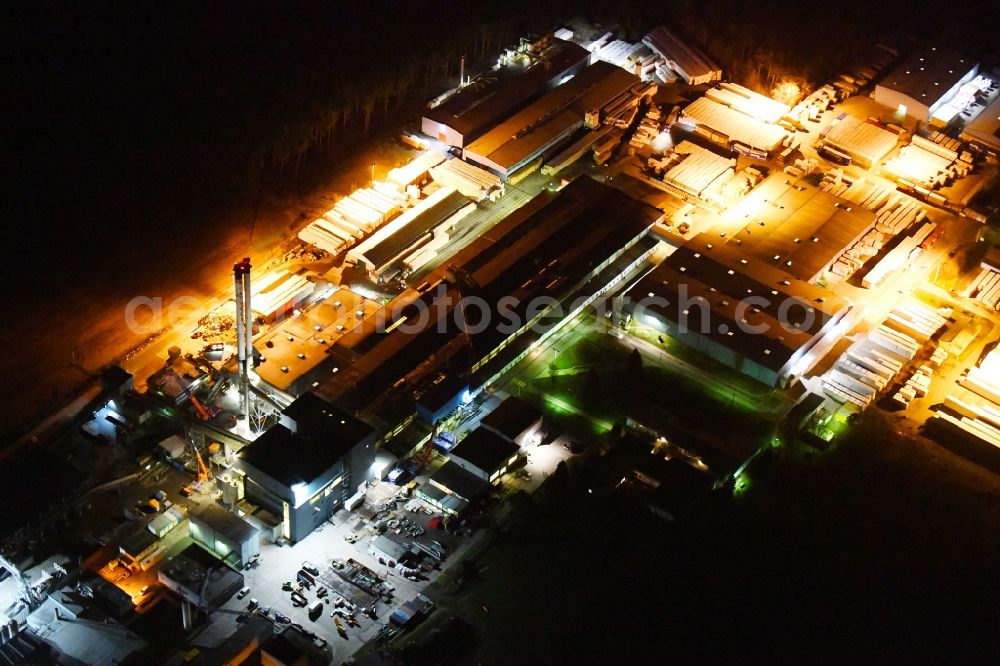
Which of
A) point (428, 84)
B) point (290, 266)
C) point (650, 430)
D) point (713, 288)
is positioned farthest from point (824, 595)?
point (428, 84)

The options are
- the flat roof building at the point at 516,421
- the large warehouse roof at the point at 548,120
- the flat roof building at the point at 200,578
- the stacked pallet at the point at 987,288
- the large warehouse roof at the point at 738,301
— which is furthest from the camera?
the large warehouse roof at the point at 548,120

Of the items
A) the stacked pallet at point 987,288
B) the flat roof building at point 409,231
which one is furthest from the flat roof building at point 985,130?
the flat roof building at point 409,231

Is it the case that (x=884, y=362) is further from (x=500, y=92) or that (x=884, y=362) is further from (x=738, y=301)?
(x=500, y=92)

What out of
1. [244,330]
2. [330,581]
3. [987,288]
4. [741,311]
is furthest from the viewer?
[987,288]

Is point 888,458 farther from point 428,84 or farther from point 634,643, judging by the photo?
point 428,84

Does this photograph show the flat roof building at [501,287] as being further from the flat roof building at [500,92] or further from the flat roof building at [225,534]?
the flat roof building at [225,534]

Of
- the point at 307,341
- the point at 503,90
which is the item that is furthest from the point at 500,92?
the point at 307,341
